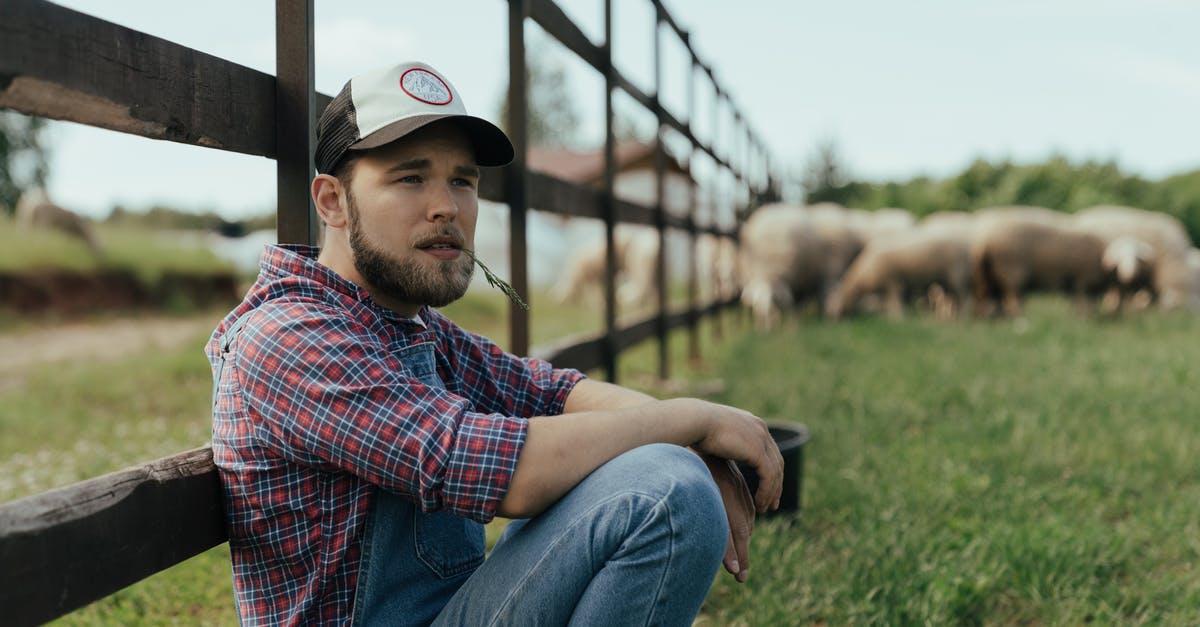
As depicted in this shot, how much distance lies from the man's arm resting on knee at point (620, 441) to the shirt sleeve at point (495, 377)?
184 millimetres

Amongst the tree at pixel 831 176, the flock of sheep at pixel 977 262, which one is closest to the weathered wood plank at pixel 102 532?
the flock of sheep at pixel 977 262

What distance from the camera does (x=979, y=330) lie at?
30.2 feet

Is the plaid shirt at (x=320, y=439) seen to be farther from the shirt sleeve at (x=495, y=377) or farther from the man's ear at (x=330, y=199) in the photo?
the shirt sleeve at (x=495, y=377)

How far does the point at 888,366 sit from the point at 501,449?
547cm

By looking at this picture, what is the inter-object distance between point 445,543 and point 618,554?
1.11 feet

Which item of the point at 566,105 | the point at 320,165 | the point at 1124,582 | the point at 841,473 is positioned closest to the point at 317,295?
the point at 320,165

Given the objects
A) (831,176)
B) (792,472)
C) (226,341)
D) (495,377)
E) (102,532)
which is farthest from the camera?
(831,176)

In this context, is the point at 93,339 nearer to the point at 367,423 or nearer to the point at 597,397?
the point at 597,397

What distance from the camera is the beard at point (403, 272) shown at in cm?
153

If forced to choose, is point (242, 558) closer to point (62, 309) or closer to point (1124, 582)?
point (1124, 582)

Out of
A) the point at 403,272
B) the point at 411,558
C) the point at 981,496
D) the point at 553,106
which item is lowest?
the point at 981,496

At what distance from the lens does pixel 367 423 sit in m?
1.32

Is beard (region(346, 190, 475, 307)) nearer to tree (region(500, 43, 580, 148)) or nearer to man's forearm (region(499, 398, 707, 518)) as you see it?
man's forearm (region(499, 398, 707, 518))

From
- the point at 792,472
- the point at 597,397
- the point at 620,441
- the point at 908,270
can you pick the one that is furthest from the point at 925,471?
the point at 908,270
